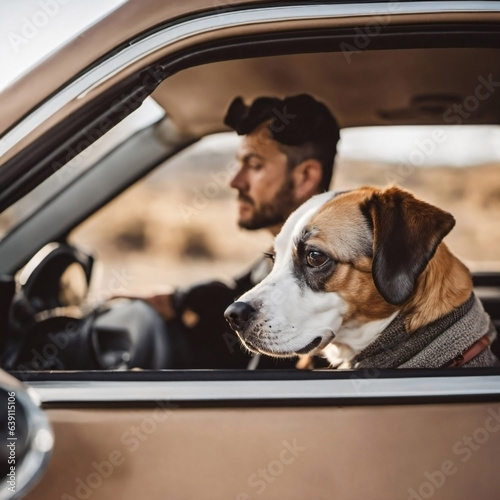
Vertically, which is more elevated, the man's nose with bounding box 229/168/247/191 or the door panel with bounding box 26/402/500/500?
the man's nose with bounding box 229/168/247/191

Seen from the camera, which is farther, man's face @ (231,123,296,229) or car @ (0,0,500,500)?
man's face @ (231,123,296,229)

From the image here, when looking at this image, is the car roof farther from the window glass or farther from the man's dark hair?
the window glass

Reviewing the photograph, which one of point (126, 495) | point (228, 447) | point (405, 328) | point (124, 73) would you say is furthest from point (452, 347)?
point (124, 73)

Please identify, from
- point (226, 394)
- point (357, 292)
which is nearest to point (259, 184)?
point (357, 292)

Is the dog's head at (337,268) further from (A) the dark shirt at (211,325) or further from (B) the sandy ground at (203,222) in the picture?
(B) the sandy ground at (203,222)

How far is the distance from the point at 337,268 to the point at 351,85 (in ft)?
2.92

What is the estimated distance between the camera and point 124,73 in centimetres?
154

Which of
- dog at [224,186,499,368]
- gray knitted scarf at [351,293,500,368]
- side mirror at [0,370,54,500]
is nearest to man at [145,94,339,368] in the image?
dog at [224,186,499,368]

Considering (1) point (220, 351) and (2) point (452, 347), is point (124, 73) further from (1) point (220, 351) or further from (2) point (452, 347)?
(1) point (220, 351)

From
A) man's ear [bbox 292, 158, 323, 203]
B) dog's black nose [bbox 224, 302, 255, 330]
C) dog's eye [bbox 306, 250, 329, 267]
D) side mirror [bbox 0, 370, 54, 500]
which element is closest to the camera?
side mirror [bbox 0, 370, 54, 500]

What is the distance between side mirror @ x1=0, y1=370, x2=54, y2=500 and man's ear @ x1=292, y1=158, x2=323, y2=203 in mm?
2116

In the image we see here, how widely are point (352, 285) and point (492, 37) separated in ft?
2.87

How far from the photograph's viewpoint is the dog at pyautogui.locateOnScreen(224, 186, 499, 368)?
190 cm

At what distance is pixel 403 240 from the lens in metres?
Answer: 2.00
